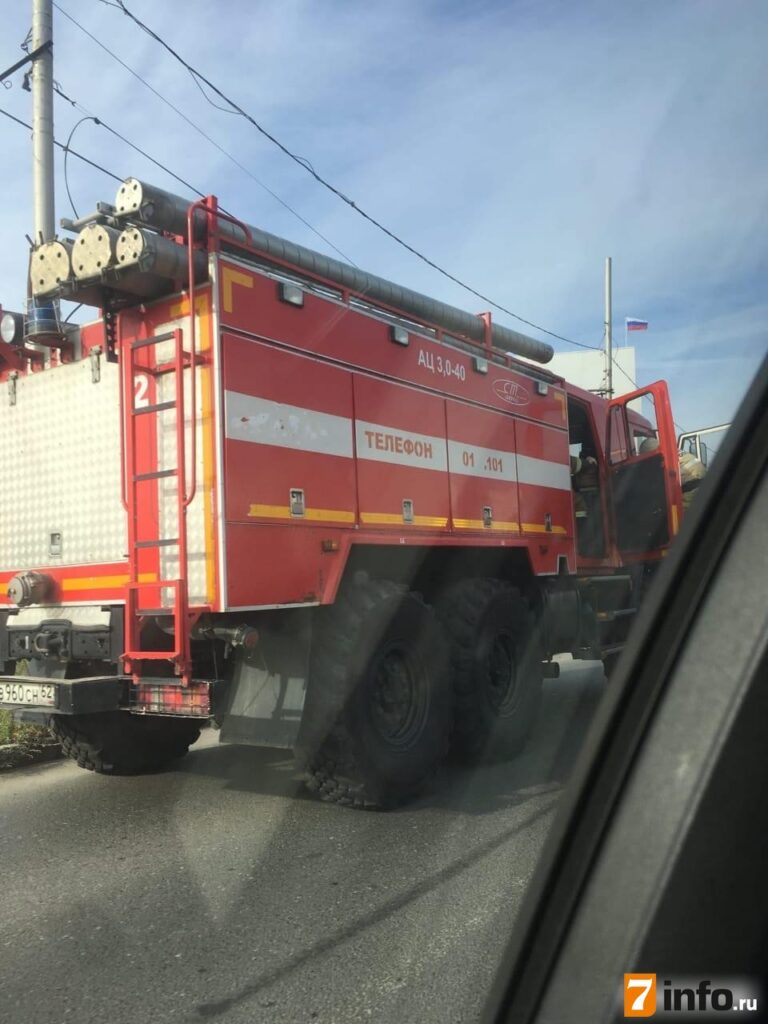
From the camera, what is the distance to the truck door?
770 centimetres

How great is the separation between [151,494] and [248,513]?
0.66 m

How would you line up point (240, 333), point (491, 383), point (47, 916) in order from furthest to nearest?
point (491, 383), point (240, 333), point (47, 916)

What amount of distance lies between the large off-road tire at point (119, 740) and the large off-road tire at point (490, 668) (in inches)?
78.0

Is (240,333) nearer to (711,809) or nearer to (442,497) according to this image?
(442,497)

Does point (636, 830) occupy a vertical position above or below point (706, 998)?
above

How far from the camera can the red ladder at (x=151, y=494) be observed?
466 cm

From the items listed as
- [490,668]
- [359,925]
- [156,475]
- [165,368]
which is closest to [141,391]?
[165,368]

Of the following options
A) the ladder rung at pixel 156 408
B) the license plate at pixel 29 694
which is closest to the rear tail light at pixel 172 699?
the license plate at pixel 29 694

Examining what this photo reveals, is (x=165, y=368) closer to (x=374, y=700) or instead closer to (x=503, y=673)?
(x=374, y=700)

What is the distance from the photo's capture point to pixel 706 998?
1315mm

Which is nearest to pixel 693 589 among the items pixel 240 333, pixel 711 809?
pixel 711 809

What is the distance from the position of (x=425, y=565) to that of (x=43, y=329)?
9.59 ft

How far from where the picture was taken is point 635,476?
8.52m

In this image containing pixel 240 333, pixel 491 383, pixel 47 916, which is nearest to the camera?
pixel 47 916
